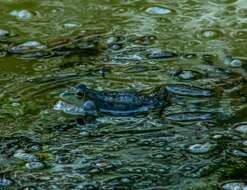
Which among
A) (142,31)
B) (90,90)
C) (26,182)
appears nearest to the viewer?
(26,182)

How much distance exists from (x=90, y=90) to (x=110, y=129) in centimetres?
22

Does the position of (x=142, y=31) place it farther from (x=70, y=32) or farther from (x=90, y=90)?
(x=90, y=90)

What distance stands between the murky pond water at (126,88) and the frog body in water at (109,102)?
0.03 m

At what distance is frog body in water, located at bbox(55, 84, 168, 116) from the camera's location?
5.87 ft

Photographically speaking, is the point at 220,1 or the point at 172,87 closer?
the point at 172,87

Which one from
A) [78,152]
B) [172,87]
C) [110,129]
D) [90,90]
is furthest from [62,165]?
[172,87]

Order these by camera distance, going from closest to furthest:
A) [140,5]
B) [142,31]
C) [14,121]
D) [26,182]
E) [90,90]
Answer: [26,182], [14,121], [90,90], [142,31], [140,5]

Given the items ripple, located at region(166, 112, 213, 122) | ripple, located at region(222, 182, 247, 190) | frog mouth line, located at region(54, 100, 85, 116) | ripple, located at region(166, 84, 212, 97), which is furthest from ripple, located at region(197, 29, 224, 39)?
ripple, located at region(222, 182, 247, 190)

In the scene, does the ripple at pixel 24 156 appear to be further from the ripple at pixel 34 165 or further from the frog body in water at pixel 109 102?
the frog body in water at pixel 109 102

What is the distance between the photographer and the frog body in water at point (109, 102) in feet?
5.87

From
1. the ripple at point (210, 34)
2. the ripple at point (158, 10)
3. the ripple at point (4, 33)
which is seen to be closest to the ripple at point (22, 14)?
the ripple at point (4, 33)

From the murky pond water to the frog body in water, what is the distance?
0.09 ft

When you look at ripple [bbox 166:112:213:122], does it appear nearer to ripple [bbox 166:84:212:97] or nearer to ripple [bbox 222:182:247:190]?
ripple [bbox 166:84:212:97]

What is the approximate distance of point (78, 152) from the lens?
1.62 m
